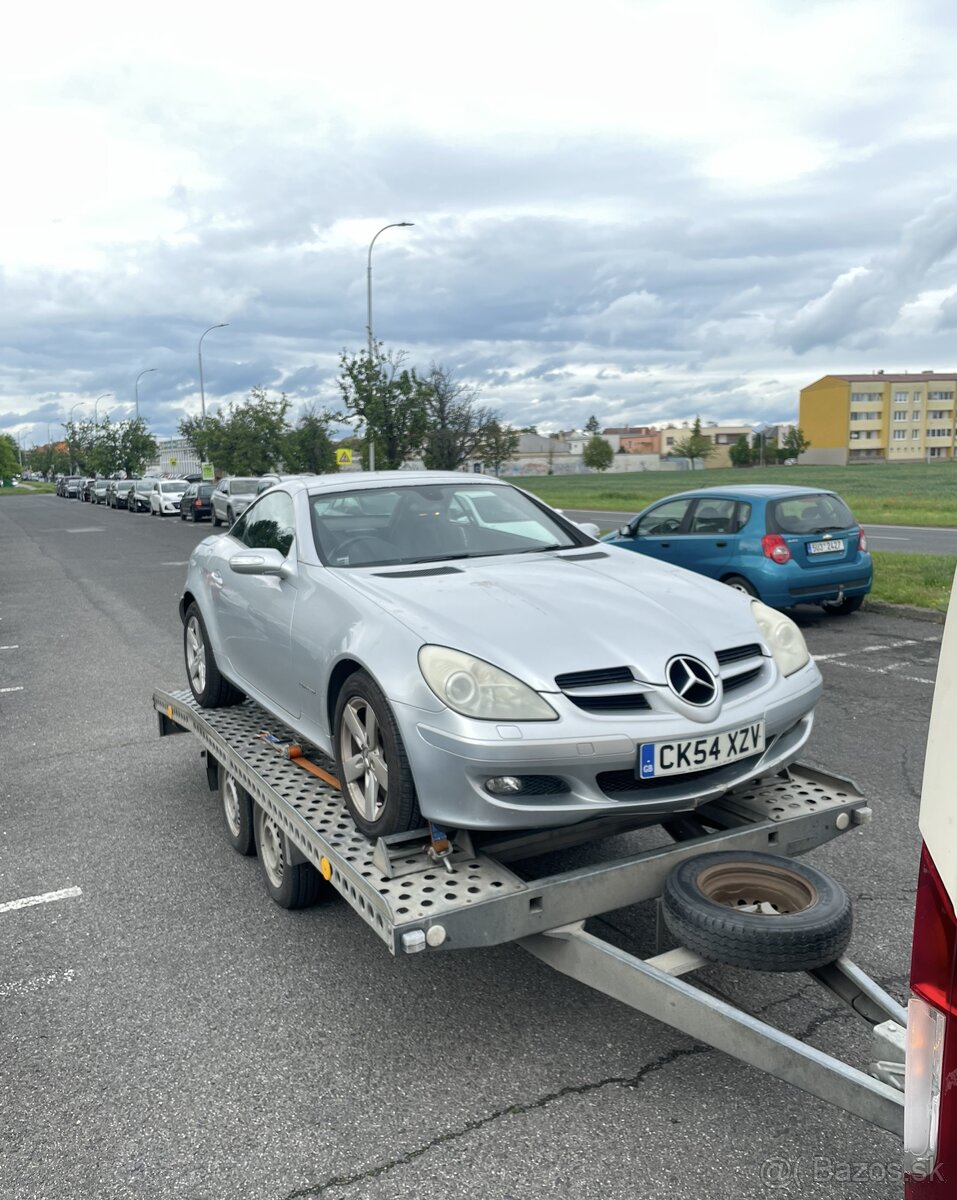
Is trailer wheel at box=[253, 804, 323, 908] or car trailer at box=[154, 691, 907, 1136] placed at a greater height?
A: car trailer at box=[154, 691, 907, 1136]

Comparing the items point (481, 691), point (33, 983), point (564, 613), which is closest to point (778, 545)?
point (564, 613)

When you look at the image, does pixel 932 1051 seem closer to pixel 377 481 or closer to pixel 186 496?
pixel 377 481

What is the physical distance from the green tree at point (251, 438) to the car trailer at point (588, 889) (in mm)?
48544

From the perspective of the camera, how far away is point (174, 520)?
40.1m

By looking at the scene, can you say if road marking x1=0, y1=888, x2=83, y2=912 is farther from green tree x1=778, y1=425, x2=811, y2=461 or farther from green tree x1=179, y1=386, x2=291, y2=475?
green tree x1=778, y1=425, x2=811, y2=461

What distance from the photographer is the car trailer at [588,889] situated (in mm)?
2359

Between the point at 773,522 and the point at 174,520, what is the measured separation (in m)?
33.1

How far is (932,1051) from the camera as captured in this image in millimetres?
1586

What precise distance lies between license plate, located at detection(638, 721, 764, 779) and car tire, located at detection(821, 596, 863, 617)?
8403mm

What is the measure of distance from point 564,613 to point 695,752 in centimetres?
65

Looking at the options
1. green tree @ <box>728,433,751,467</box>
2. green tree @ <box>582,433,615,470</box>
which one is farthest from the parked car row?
green tree @ <box>728,433,751,467</box>

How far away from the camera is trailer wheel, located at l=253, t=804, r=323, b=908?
3.99 m

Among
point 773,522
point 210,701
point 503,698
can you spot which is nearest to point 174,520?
point 773,522

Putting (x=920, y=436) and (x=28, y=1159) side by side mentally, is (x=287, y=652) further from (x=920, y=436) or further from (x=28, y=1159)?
(x=920, y=436)
